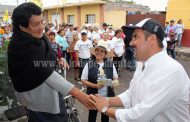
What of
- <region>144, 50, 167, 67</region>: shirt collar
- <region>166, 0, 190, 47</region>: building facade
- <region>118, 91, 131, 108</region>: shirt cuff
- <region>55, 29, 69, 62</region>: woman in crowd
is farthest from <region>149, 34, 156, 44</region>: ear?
<region>166, 0, 190, 47</region>: building facade

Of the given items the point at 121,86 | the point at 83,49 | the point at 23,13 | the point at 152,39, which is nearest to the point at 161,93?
the point at 152,39

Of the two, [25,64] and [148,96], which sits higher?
[25,64]

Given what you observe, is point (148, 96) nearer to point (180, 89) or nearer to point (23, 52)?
point (180, 89)

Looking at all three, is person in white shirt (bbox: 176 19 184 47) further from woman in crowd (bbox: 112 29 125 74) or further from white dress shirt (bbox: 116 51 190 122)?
white dress shirt (bbox: 116 51 190 122)

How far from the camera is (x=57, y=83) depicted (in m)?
2.42

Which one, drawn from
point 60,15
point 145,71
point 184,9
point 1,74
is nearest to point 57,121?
point 145,71

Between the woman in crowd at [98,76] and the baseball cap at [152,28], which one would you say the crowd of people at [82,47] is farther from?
the baseball cap at [152,28]

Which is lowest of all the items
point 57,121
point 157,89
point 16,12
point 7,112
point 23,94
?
point 7,112

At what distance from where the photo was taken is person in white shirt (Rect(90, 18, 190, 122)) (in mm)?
1979

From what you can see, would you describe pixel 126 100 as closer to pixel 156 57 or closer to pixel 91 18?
pixel 156 57

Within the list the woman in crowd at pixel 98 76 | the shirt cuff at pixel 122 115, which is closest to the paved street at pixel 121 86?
the woman in crowd at pixel 98 76

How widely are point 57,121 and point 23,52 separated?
788 millimetres

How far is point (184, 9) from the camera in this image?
56.4 feet

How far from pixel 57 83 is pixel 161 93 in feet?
3.07
